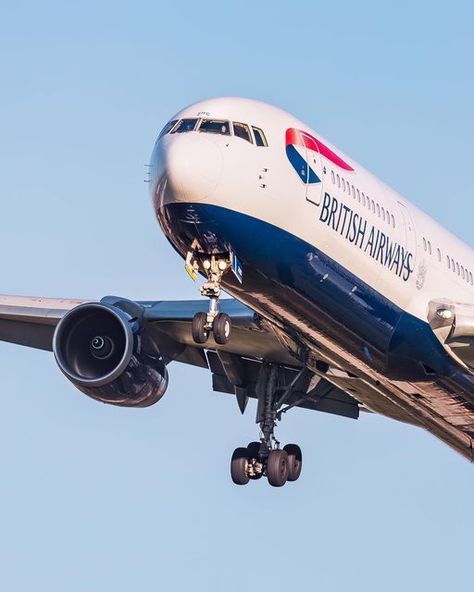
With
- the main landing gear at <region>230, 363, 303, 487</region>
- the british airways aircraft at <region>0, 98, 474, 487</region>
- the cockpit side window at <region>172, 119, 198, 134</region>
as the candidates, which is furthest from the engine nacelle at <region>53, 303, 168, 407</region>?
the cockpit side window at <region>172, 119, 198, 134</region>

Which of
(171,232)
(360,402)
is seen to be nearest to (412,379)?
(360,402)

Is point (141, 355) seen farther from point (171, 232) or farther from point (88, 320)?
point (171, 232)

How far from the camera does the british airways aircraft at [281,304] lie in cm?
2870

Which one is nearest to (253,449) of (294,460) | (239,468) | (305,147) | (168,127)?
(239,468)

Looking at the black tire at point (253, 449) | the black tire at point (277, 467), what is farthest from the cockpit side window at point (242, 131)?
the black tire at point (253, 449)

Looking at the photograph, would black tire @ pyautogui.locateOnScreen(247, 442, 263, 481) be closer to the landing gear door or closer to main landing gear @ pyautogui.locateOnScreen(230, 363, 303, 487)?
main landing gear @ pyautogui.locateOnScreen(230, 363, 303, 487)

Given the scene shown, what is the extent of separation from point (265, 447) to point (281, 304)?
A: 249 inches

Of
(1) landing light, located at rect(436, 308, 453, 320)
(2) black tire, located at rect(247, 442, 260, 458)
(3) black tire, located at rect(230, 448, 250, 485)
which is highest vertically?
(1) landing light, located at rect(436, 308, 453, 320)

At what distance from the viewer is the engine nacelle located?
34906 millimetres

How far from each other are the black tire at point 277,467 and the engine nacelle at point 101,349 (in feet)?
9.83

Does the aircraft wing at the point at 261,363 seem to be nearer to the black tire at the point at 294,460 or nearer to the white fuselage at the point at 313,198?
the black tire at the point at 294,460

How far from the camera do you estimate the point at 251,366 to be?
36.9m

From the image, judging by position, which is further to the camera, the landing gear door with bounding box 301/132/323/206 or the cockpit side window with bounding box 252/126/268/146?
the landing gear door with bounding box 301/132/323/206

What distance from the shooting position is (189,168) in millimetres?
27875
